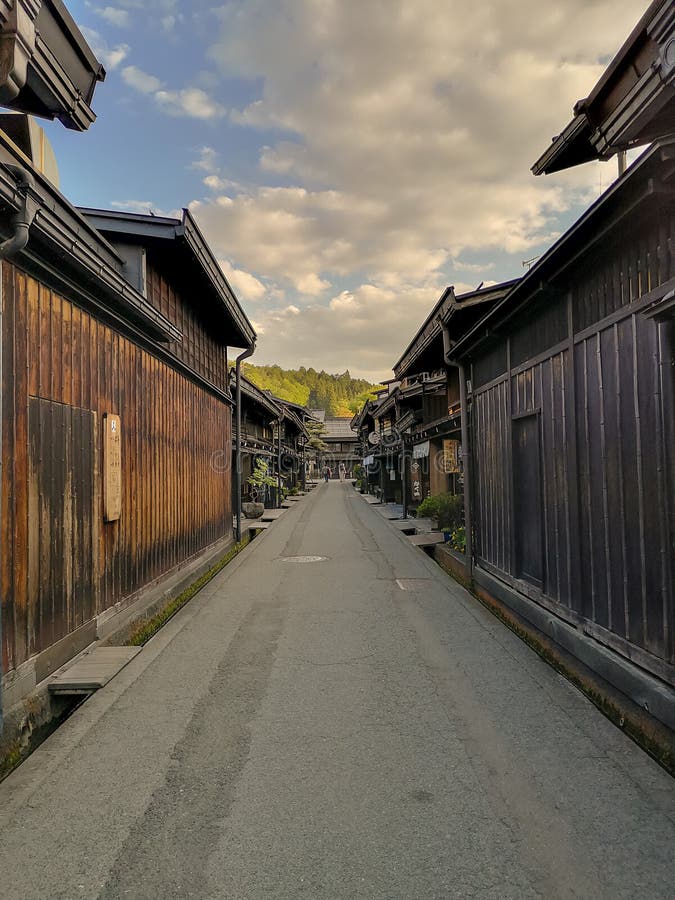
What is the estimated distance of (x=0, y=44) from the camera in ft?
12.2

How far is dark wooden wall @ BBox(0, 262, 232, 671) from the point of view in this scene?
4973 mm

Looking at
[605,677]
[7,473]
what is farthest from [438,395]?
[7,473]

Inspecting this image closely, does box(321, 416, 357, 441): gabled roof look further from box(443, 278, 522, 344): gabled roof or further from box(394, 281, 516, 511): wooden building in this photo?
box(443, 278, 522, 344): gabled roof

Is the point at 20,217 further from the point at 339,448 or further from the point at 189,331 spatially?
the point at 339,448

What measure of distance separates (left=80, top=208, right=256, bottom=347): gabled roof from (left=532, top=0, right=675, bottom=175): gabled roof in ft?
22.8

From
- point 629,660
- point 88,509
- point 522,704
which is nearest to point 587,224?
point 629,660

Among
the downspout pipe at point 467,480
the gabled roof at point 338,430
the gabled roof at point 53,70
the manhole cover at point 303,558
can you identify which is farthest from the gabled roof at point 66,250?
the gabled roof at point 338,430

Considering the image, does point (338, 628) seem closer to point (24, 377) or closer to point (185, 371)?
point (24, 377)

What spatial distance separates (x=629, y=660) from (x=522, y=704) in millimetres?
1054

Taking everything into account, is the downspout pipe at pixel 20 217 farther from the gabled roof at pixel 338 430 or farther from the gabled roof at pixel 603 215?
the gabled roof at pixel 338 430

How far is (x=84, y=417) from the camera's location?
6621mm

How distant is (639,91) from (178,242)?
786 cm

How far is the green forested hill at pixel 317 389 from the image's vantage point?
451 ft

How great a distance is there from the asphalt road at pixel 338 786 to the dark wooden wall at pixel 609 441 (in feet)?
3.19
